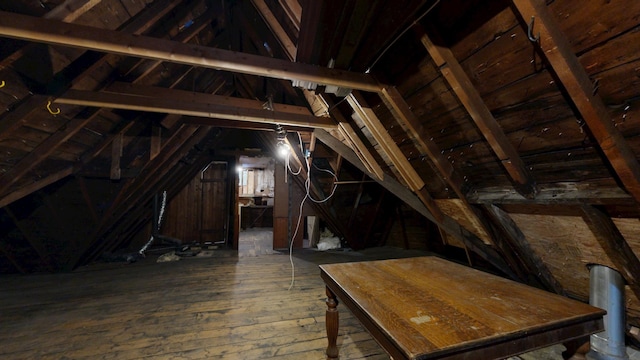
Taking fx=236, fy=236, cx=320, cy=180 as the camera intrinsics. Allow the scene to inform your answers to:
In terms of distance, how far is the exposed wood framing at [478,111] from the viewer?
1396 mm

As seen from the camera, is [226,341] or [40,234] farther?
[40,234]

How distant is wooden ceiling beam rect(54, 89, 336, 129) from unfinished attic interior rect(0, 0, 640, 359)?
3cm

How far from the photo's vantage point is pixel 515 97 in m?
1.34

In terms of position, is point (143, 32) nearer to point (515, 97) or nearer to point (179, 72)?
point (179, 72)

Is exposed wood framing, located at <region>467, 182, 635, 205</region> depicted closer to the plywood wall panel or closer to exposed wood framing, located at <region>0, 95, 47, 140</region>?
the plywood wall panel

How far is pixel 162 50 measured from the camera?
1.50 m

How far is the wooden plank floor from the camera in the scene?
1.92 m

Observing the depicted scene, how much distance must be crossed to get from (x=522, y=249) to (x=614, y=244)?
735mm

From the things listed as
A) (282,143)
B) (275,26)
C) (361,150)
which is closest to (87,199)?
(282,143)

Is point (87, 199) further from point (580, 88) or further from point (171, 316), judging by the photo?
point (580, 88)

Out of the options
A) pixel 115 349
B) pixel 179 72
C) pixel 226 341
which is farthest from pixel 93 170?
pixel 226 341

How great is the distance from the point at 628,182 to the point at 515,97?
0.68m

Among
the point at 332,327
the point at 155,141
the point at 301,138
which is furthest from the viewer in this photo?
the point at 301,138

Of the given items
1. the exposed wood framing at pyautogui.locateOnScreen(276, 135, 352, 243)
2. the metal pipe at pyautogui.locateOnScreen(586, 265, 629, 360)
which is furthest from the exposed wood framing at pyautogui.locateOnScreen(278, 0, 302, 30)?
the metal pipe at pyautogui.locateOnScreen(586, 265, 629, 360)
